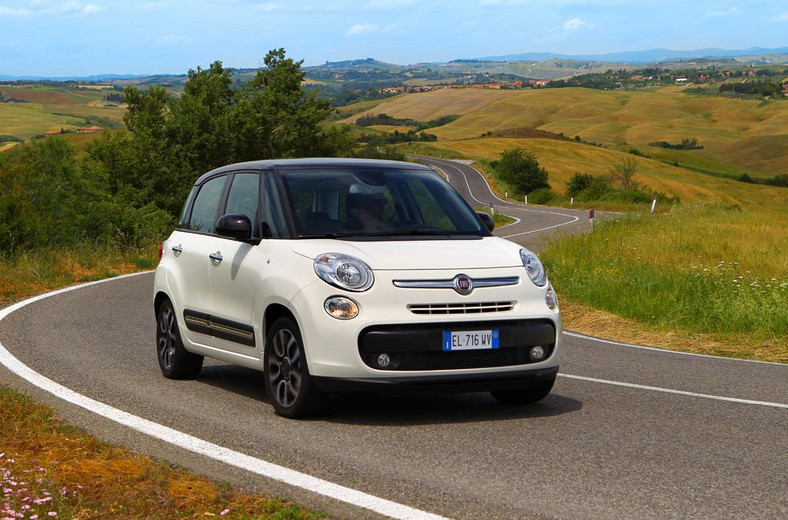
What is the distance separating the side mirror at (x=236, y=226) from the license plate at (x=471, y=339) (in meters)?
1.86

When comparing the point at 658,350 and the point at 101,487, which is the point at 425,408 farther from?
the point at 658,350

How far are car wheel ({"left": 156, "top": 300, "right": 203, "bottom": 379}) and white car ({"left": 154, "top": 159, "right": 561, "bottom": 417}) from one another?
367 mm

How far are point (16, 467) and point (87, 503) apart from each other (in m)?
0.79

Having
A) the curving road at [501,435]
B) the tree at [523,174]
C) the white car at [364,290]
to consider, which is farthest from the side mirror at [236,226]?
the tree at [523,174]

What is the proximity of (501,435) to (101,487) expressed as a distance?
2.56 m

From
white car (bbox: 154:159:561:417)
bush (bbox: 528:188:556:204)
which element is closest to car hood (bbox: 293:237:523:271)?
white car (bbox: 154:159:561:417)

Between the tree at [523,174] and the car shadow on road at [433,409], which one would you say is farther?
the tree at [523,174]

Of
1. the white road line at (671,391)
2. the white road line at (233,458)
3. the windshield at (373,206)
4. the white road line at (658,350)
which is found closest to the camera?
→ the white road line at (233,458)

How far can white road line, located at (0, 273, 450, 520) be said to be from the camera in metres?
4.79

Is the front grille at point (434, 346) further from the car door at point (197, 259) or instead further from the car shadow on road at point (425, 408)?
the car door at point (197, 259)

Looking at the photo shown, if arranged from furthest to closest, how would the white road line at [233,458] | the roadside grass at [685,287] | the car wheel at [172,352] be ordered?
the roadside grass at [685,287], the car wheel at [172,352], the white road line at [233,458]

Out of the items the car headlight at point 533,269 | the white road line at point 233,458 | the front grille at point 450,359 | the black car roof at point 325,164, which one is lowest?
the white road line at point 233,458

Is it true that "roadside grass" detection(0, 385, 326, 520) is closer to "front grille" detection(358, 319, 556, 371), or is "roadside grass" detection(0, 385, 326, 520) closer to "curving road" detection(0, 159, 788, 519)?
"curving road" detection(0, 159, 788, 519)

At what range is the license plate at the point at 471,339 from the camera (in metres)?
6.62
